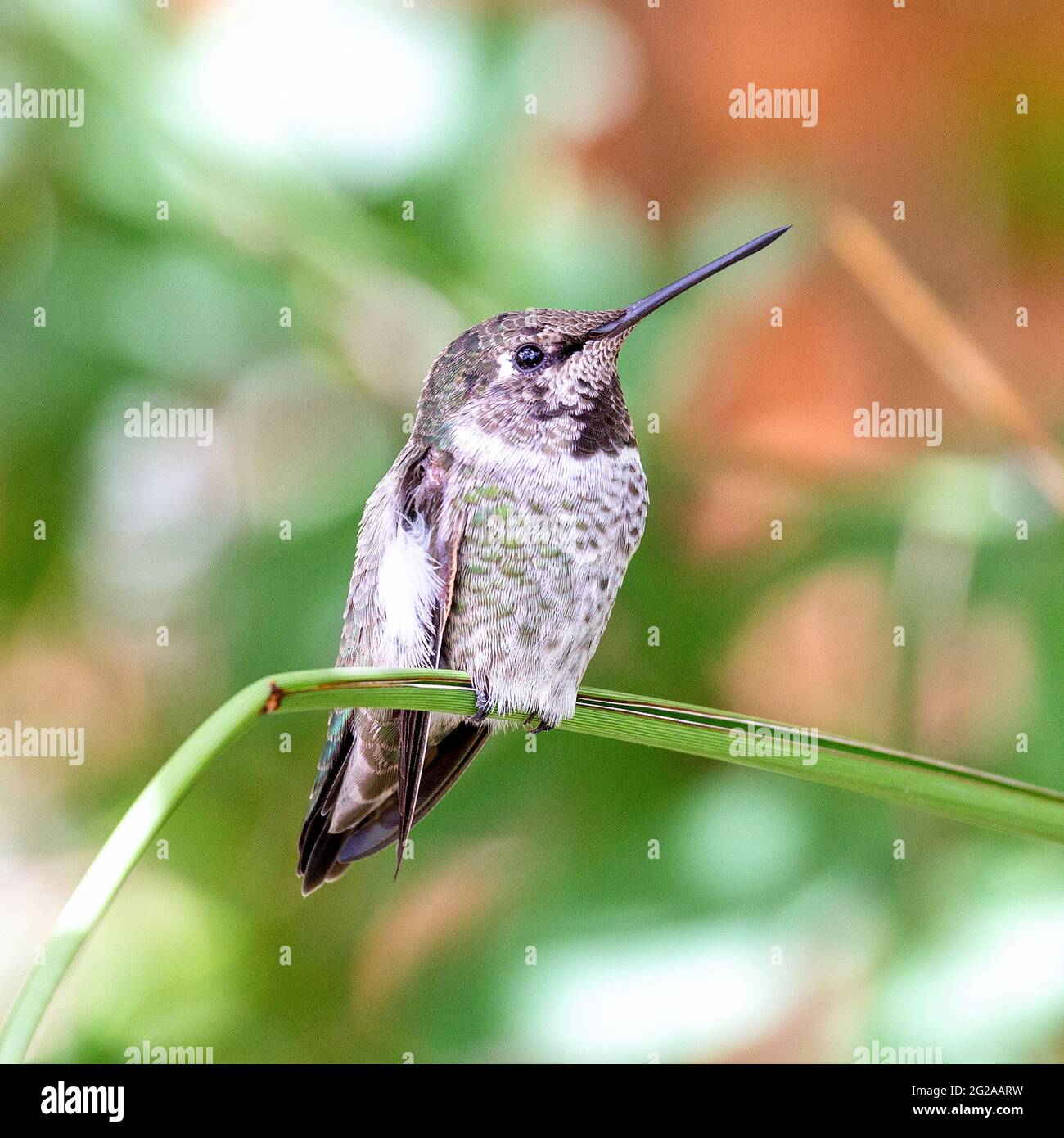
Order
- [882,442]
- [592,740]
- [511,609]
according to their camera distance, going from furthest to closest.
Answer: [882,442] < [592,740] < [511,609]

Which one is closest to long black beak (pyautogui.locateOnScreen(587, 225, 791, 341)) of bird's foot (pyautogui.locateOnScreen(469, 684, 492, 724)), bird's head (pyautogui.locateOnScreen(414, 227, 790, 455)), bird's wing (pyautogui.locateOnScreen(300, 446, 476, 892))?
bird's head (pyautogui.locateOnScreen(414, 227, 790, 455))

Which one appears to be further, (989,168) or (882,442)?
(989,168)

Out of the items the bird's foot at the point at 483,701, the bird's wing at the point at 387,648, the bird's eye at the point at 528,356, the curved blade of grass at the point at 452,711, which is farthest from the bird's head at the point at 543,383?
the curved blade of grass at the point at 452,711

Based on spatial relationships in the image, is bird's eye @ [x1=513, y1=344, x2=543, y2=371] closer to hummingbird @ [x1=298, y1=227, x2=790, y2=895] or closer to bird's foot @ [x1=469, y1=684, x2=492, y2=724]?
hummingbird @ [x1=298, y1=227, x2=790, y2=895]

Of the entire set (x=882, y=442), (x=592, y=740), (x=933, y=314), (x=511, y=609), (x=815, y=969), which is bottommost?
(x=815, y=969)

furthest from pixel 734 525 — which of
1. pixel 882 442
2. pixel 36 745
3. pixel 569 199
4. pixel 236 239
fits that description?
pixel 36 745

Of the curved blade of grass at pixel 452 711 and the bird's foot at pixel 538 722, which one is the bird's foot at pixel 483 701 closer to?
the bird's foot at pixel 538 722
